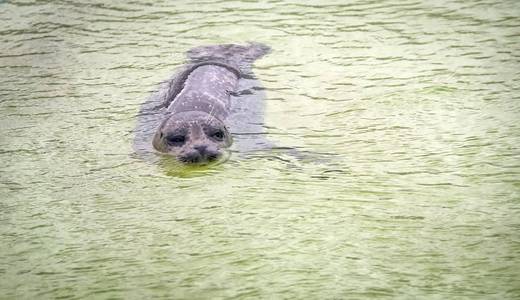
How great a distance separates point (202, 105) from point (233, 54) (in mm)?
1752

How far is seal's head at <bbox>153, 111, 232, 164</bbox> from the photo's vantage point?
18.5 feet

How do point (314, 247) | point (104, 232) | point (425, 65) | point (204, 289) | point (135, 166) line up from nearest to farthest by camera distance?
point (204, 289) → point (314, 247) → point (104, 232) → point (135, 166) → point (425, 65)

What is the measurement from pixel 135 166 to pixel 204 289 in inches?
74.4

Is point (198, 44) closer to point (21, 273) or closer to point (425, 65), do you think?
point (425, 65)

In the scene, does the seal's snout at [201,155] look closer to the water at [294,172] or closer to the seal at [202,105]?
the seal at [202,105]

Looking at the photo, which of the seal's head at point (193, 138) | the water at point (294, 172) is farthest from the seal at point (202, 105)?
the water at point (294, 172)

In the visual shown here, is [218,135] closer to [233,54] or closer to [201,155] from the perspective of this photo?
[201,155]

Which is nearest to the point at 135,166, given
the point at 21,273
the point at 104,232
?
the point at 104,232

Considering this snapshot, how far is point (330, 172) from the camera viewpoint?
17.2ft

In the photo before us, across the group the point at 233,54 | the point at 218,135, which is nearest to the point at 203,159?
the point at 218,135

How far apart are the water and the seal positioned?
20cm

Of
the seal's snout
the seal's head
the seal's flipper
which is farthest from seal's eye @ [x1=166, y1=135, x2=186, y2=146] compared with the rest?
the seal's flipper

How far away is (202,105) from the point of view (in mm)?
6246

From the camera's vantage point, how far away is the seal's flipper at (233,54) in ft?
25.0
